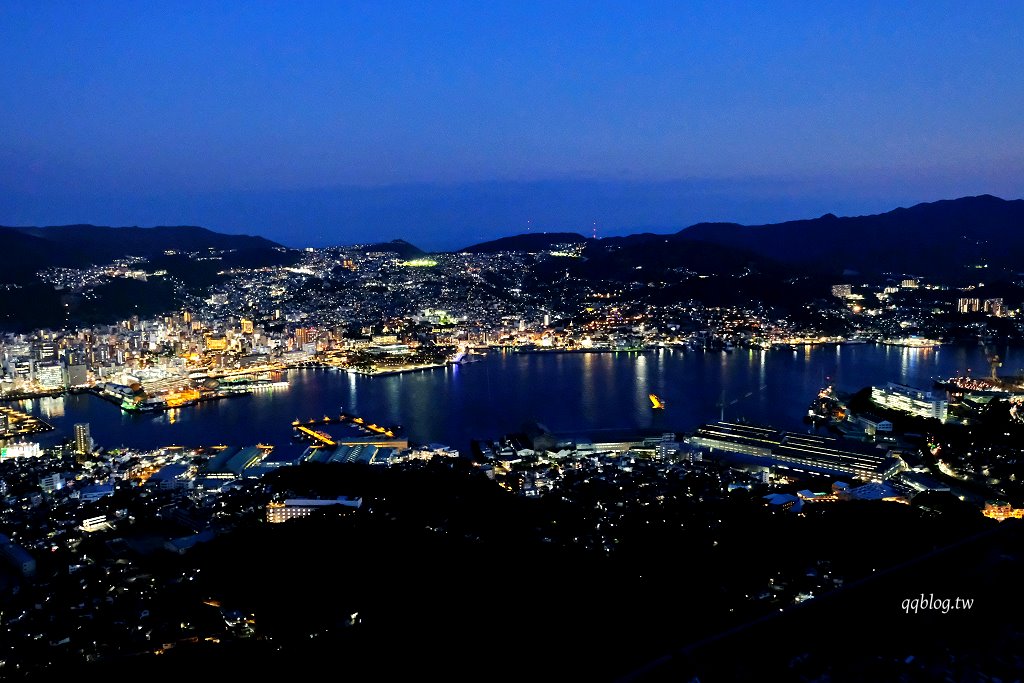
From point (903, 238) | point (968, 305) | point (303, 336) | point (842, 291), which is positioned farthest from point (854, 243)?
point (303, 336)

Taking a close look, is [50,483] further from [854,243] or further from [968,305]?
A: [854,243]

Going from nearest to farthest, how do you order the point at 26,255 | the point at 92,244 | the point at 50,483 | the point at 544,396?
the point at 50,483, the point at 544,396, the point at 26,255, the point at 92,244

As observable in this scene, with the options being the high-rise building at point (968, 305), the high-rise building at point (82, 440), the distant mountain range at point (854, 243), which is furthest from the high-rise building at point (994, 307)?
the high-rise building at point (82, 440)

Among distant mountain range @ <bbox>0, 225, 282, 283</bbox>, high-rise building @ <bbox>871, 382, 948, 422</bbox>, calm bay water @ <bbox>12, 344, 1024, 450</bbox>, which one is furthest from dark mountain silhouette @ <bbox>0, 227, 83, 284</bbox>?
high-rise building @ <bbox>871, 382, 948, 422</bbox>

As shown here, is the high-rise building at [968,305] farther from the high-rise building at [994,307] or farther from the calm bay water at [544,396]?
the calm bay water at [544,396]

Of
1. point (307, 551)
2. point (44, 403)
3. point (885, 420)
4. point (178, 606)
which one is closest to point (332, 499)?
point (307, 551)
